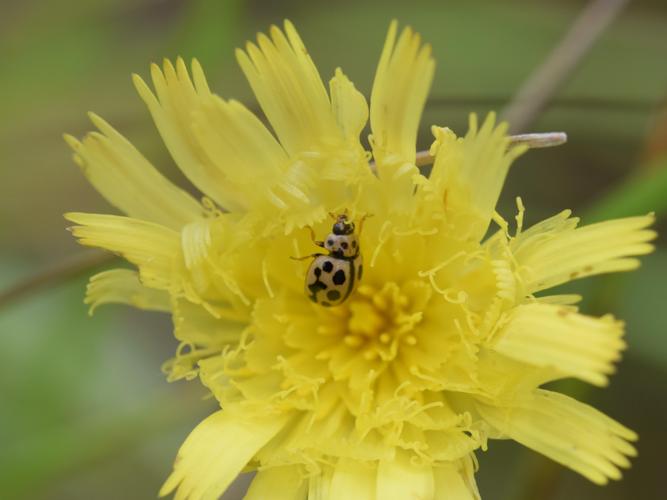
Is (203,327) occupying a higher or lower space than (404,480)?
higher

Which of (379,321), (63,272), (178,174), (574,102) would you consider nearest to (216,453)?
(379,321)

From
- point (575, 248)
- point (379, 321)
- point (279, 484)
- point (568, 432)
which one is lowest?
point (279, 484)

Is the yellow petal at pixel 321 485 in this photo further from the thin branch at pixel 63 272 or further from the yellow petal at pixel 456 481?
the thin branch at pixel 63 272

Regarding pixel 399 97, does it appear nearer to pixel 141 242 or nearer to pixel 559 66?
pixel 141 242

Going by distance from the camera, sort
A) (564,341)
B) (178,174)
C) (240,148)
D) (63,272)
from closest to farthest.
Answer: (564,341)
(240,148)
(63,272)
(178,174)

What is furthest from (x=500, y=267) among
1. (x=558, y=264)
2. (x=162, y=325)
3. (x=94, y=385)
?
(x=162, y=325)

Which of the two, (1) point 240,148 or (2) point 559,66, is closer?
(1) point 240,148

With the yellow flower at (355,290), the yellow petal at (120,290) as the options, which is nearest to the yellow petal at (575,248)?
the yellow flower at (355,290)
